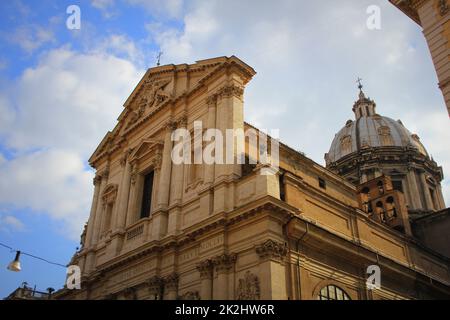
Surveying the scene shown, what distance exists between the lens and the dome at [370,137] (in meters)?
45.7

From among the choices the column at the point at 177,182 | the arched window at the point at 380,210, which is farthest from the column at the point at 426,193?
the column at the point at 177,182

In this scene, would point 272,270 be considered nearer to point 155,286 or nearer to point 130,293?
point 155,286

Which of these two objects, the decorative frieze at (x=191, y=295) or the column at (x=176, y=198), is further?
the column at (x=176, y=198)

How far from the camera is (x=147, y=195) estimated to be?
76.2 feet

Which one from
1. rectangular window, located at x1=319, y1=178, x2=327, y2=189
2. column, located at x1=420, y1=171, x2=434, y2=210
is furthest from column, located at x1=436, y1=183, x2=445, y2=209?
rectangular window, located at x1=319, y1=178, x2=327, y2=189

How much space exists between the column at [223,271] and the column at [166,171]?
16.1 ft

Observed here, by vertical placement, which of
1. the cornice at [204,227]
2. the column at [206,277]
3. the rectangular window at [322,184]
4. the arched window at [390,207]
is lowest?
the column at [206,277]

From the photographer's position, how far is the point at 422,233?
26734 mm

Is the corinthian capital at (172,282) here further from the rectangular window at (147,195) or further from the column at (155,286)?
the rectangular window at (147,195)

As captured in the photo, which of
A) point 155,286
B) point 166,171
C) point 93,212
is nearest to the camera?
point 155,286

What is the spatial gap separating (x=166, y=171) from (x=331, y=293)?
891 cm

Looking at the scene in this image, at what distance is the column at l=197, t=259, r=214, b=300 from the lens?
638 inches

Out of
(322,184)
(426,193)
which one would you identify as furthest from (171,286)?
(426,193)
